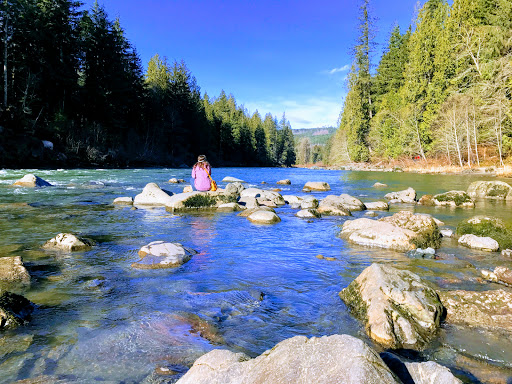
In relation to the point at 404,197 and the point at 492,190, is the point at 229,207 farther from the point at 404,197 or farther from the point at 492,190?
the point at 492,190

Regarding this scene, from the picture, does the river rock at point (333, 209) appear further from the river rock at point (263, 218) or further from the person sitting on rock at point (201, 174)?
the person sitting on rock at point (201, 174)

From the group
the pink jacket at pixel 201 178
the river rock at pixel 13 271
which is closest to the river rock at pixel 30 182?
the pink jacket at pixel 201 178

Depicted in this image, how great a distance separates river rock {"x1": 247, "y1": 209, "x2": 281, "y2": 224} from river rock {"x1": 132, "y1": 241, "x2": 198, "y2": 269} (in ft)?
11.3

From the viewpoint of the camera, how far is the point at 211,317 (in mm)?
3713

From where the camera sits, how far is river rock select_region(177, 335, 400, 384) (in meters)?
1.80

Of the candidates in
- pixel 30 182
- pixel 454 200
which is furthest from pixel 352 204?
pixel 30 182

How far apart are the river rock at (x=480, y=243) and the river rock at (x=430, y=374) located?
554 centimetres

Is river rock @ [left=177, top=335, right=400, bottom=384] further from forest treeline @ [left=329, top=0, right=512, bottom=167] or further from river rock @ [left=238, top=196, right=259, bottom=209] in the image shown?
forest treeline @ [left=329, top=0, right=512, bottom=167]

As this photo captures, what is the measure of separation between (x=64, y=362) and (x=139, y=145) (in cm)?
4633

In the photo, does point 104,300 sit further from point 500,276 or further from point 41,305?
point 500,276

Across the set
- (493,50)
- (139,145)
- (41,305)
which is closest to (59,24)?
(139,145)

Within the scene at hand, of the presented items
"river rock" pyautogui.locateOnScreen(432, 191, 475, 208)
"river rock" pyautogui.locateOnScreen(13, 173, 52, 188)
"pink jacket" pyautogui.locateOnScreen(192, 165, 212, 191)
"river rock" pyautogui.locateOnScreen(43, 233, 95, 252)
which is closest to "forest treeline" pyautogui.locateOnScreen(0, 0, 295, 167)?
"river rock" pyautogui.locateOnScreen(13, 173, 52, 188)

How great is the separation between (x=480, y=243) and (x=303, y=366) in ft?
20.9

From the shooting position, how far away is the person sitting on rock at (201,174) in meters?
Answer: 11.5
